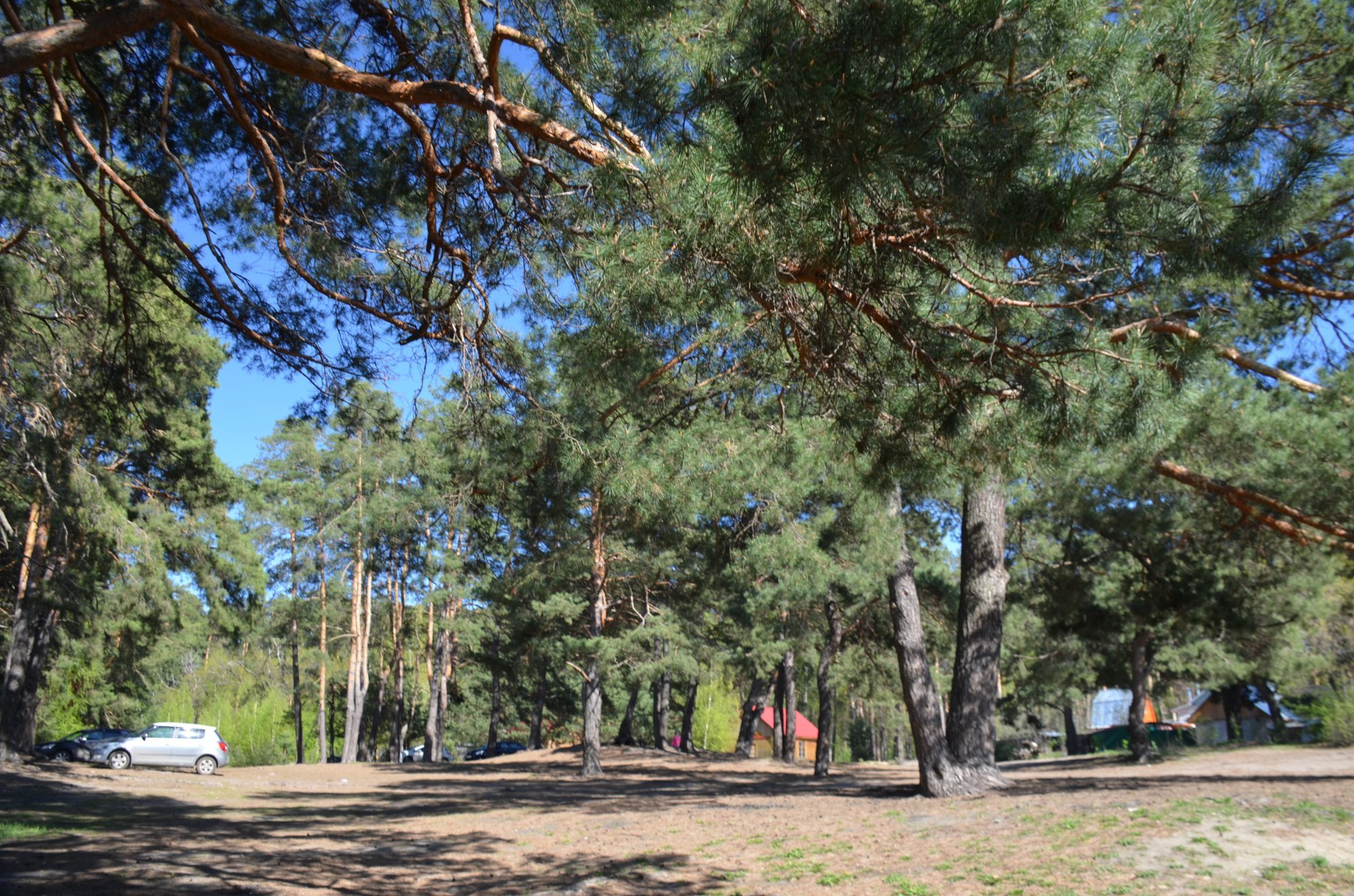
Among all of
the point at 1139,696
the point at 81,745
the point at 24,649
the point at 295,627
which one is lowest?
the point at 81,745

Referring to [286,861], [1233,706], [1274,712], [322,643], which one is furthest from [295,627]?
[1274,712]

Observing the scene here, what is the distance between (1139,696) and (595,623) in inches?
516

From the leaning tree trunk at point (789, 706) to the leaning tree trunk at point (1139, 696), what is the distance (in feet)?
29.7

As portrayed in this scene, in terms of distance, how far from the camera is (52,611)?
18.3 m

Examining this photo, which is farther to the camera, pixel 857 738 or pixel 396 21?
pixel 857 738

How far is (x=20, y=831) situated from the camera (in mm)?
8672

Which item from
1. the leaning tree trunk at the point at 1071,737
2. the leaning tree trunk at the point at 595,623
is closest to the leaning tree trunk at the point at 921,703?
the leaning tree trunk at the point at 595,623

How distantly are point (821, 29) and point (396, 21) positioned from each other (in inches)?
131

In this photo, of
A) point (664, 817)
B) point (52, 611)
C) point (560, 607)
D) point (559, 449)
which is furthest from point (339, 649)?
point (559, 449)

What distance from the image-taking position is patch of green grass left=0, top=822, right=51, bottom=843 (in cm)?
825

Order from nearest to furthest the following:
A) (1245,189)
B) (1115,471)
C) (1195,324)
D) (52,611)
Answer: (1245,189)
(1195,324)
(1115,471)
(52,611)

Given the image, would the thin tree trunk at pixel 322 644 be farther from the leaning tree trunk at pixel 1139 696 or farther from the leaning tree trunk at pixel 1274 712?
the leaning tree trunk at pixel 1274 712

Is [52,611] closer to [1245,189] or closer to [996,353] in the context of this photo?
[996,353]

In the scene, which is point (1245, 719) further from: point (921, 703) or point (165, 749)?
point (165, 749)
